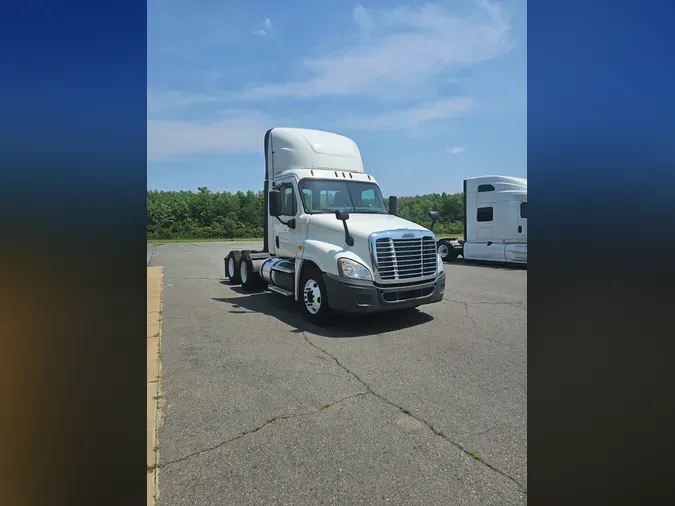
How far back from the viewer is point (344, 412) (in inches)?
130

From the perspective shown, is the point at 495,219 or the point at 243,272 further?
the point at 495,219

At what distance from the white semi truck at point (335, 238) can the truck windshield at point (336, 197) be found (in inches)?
0.7

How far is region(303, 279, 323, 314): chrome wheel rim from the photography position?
6.32 meters

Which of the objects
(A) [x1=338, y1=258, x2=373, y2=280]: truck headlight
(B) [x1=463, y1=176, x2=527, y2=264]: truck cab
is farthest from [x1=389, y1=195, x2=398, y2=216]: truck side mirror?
(B) [x1=463, y1=176, x2=527, y2=264]: truck cab

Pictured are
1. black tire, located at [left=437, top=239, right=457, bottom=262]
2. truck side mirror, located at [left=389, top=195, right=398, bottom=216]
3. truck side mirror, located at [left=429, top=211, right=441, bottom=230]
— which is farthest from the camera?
black tire, located at [left=437, top=239, right=457, bottom=262]

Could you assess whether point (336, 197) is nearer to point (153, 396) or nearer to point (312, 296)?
point (312, 296)

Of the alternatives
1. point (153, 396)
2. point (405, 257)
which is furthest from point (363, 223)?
point (153, 396)

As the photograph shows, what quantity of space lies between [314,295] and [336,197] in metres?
1.98

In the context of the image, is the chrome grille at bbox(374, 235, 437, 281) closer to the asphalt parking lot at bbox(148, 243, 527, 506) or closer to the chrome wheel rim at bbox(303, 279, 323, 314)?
the asphalt parking lot at bbox(148, 243, 527, 506)

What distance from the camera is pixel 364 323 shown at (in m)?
6.45

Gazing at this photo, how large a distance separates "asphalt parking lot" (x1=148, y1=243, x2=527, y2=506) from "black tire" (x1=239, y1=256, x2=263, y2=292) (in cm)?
299

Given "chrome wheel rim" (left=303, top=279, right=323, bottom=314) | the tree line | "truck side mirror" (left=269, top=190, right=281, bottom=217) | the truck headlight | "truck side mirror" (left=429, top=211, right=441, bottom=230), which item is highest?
the tree line
